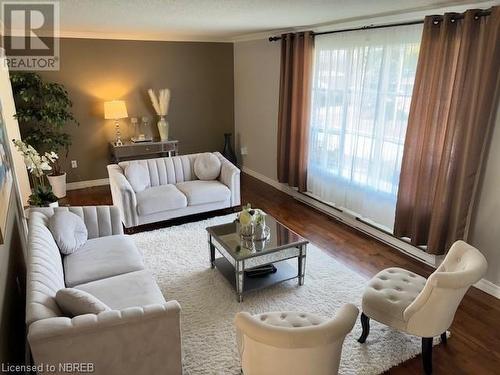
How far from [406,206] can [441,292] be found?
1.58 metres

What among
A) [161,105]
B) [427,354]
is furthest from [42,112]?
[427,354]

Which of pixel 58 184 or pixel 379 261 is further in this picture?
pixel 58 184

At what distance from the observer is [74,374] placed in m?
1.70

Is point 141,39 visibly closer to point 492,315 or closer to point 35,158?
point 35,158

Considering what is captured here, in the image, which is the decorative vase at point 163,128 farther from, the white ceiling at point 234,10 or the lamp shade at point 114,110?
the white ceiling at point 234,10

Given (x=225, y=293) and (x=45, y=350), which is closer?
(x=45, y=350)

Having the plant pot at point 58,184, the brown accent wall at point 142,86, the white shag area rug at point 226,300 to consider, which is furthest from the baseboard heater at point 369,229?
the plant pot at point 58,184

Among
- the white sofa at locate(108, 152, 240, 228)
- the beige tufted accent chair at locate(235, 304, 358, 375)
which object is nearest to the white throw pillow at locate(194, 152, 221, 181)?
the white sofa at locate(108, 152, 240, 228)

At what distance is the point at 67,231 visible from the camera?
2756 mm

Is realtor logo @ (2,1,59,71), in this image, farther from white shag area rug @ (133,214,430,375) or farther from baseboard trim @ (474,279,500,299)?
baseboard trim @ (474,279,500,299)

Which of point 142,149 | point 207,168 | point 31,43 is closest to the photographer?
point 207,168

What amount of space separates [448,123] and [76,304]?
2.94m

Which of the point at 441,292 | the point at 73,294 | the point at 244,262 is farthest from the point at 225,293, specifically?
the point at 441,292

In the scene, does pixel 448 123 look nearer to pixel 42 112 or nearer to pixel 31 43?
pixel 42 112
